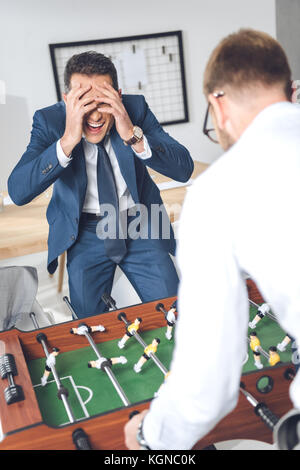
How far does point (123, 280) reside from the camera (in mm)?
3701

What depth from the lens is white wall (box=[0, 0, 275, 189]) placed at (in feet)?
15.0

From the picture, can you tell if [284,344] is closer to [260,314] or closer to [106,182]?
[260,314]

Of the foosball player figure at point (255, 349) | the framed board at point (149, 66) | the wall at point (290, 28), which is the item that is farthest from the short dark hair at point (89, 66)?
the wall at point (290, 28)

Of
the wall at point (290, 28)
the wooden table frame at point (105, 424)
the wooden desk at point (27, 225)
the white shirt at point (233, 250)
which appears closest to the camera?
the white shirt at point (233, 250)

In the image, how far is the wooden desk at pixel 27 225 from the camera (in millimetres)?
2838

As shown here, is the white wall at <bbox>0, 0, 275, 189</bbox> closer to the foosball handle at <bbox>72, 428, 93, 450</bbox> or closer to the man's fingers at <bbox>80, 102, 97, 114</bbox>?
the man's fingers at <bbox>80, 102, 97, 114</bbox>

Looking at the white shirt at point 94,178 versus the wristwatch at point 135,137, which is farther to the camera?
the white shirt at point 94,178

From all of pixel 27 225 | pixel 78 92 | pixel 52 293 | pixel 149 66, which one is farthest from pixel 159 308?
pixel 149 66

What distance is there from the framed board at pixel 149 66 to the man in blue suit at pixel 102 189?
247 centimetres

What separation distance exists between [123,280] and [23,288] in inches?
49.8

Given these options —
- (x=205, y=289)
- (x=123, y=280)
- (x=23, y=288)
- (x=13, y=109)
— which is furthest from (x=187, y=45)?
(x=205, y=289)

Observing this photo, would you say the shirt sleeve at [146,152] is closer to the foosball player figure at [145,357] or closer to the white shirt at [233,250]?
the foosball player figure at [145,357]

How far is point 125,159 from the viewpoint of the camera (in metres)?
2.45

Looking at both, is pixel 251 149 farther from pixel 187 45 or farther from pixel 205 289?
pixel 187 45
